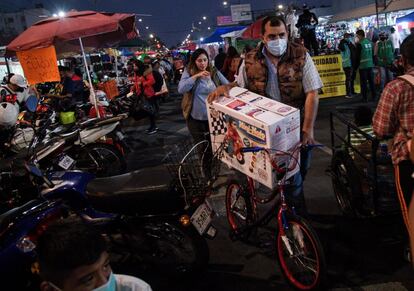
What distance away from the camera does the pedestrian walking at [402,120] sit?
2645mm

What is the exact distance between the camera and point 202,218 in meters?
3.39

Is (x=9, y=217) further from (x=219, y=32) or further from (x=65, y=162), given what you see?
(x=219, y=32)

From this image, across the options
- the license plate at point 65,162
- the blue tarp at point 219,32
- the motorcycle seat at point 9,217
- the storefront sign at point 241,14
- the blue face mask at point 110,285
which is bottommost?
the license plate at point 65,162

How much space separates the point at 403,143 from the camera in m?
2.72

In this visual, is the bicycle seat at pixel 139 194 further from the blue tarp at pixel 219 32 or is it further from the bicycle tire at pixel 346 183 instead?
the blue tarp at pixel 219 32

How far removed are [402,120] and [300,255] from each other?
1300mm

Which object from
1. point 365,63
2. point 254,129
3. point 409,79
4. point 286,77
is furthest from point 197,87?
point 365,63

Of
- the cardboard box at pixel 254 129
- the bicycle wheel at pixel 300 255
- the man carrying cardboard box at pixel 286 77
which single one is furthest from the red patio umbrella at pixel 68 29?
the bicycle wheel at pixel 300 255

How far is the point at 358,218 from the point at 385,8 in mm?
14000

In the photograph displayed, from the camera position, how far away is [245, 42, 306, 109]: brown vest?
12.3 feet

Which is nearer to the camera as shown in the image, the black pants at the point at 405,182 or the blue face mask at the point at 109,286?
the blue face mask at the point at 109,286

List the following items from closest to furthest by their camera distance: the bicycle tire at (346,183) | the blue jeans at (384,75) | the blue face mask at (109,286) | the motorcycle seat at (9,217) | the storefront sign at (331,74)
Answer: the blue face mask at (109,286) < the motorcycle seat at (9,217) < the bicycle tire at (346,183) < the storefront sign at (331,74) < the blue jeans at (384,75)

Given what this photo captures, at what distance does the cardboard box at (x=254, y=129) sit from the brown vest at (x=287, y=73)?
0.39 meters

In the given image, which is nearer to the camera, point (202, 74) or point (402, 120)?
point (402, 120)
